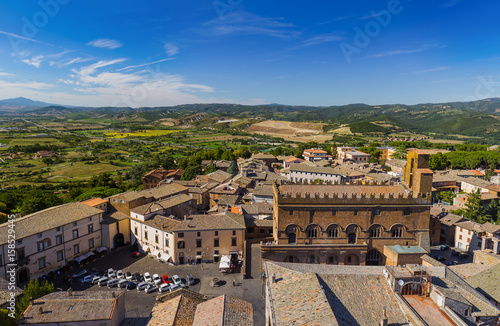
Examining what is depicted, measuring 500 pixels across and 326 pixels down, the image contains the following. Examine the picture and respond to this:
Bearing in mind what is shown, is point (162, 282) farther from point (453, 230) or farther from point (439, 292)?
point (453, 230)

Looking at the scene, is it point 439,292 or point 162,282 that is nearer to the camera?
point 439,292

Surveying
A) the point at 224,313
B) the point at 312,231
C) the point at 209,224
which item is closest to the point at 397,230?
the point at 312,231

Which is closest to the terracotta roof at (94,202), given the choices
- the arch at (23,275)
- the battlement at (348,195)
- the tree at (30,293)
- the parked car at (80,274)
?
the parked car at (80,274)

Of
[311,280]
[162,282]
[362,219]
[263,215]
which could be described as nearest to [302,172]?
[263,215]

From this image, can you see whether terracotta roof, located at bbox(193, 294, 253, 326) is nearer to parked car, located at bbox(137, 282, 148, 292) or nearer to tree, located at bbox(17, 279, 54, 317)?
tree, located at bbox(17, 279, 54, 317)

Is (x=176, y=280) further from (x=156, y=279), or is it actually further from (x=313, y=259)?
(x=313, y=259)
